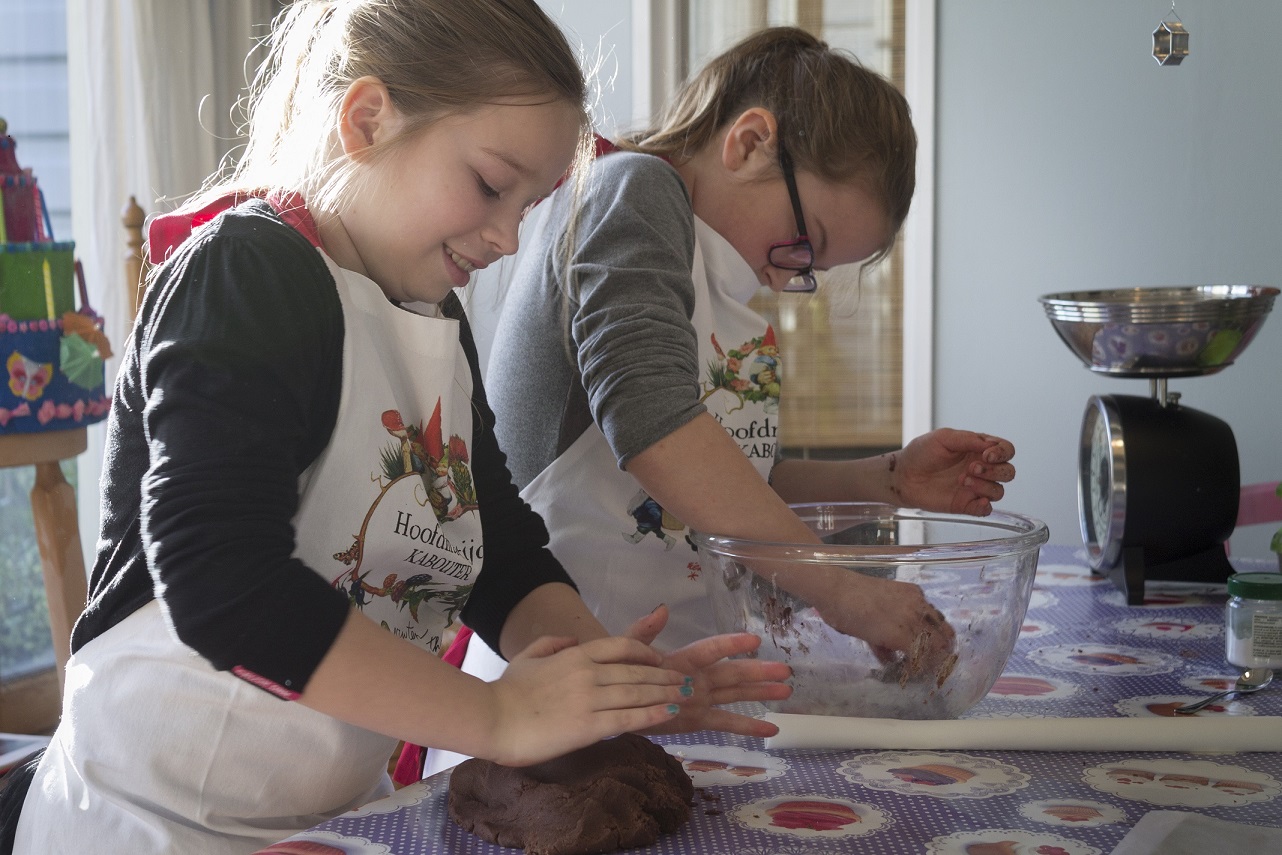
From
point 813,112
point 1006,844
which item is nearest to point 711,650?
point 1006,844

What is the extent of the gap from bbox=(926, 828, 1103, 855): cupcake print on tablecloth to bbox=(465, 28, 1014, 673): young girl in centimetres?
41

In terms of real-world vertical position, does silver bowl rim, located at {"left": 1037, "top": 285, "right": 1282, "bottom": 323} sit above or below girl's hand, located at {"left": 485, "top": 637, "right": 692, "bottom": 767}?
above

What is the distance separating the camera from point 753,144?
45.1 inches

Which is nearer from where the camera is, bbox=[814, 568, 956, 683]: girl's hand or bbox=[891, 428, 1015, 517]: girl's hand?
bbox=[814, 568, 956, 683]: girl's hand

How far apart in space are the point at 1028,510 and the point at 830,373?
27.6 inches

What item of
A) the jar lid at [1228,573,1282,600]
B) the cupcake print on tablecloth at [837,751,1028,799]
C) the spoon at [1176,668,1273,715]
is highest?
the jar lid at [1228,573,1282,600]

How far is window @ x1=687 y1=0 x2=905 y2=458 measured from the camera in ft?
10.9

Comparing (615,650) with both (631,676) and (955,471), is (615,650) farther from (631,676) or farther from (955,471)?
(955,471)

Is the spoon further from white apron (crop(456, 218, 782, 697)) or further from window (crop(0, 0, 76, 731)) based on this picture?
window (crop(0, 0, 76, 731))

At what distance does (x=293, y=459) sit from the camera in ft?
2.27

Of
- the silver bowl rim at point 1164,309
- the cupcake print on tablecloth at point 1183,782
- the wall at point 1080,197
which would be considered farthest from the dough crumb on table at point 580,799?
the wall at point 1080,197

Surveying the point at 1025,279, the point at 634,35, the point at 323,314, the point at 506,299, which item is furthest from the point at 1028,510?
the point at 323,314

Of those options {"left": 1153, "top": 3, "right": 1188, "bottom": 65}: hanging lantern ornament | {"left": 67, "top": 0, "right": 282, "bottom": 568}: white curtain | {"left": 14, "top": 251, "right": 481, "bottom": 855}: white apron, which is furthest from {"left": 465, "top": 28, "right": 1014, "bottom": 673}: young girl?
{"left": 67, "top": 0, "right": 282, "bottom": 568}: white curtain

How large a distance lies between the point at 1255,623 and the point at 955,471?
0.32 m
